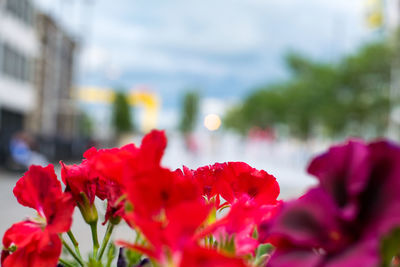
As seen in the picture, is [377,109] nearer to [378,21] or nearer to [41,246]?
[378,21]

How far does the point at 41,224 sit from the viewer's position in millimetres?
877

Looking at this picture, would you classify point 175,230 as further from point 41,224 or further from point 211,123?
point 211,123

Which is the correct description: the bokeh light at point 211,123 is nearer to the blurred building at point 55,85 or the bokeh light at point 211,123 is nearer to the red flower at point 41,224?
the blurred building at point 55,85

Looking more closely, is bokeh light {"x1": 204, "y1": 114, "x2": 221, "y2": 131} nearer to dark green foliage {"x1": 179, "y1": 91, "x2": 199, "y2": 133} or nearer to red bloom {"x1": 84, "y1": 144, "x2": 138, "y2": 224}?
red bloom {"x1": 84, "y1": 144, "x2": 138, "y2": 224}

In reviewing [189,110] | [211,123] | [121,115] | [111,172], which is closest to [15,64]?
[211,123]

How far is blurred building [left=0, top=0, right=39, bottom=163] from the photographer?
2766 centimetres

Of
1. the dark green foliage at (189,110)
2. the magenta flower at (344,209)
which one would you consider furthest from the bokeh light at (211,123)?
the dark green foliage at (189,110)

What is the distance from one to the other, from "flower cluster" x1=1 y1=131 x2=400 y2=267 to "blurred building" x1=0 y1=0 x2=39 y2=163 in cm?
2635

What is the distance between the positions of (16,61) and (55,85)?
11.2 m

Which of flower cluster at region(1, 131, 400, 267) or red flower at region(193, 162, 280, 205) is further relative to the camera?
red flower at region(193, 162, 280, 205)

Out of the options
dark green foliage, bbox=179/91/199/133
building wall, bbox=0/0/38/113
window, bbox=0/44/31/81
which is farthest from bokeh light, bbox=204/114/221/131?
dark green foliage, bbox=179/91/199/133

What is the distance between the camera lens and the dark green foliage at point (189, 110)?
122 meters

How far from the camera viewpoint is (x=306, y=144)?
3653 cm

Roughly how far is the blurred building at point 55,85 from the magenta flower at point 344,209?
26232 mm
